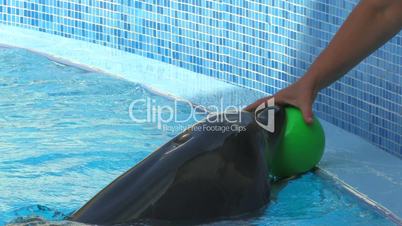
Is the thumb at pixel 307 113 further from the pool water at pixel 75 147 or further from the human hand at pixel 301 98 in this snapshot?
the pool water at pixel 75 147

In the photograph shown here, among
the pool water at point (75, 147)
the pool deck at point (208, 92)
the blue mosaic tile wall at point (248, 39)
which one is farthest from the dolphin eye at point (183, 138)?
the blue mosaic tile wall at point (248, 39)

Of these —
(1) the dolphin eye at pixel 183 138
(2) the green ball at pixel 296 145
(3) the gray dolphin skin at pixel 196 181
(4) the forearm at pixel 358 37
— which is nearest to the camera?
(3) the gray dolphin skin at pixel 196 181

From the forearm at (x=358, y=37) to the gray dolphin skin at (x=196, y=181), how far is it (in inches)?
18.5

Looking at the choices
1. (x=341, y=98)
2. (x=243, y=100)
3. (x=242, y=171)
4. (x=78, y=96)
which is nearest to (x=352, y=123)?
(x=341, y=98)

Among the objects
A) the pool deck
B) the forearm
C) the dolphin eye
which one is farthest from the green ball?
the dolphin eye

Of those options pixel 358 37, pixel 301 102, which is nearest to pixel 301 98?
pixel 301 102

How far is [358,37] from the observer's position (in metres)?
4.07

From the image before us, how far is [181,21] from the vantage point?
21.6 ft

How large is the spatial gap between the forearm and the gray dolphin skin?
0.47 meters

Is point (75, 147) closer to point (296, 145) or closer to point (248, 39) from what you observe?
point (296, 145)

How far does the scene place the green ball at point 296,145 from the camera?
13.6 ft

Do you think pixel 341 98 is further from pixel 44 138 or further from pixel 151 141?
pixel 44 138

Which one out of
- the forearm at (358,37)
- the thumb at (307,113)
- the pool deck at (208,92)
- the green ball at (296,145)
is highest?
the forearm at (358,37)

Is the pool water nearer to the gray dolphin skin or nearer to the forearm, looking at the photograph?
the gray dolphin skin
